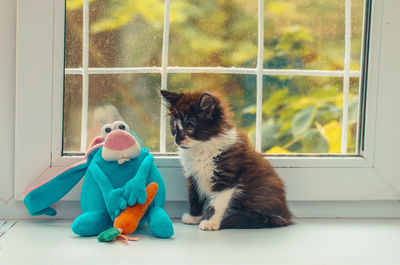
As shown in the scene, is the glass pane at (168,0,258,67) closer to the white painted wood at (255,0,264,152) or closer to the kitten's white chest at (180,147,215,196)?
the white painted wood at (255,0,264,152)

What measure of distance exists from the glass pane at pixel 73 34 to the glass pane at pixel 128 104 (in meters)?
0.08

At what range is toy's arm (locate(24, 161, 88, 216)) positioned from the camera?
1161 millimetres

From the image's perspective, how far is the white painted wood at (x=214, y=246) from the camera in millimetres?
917

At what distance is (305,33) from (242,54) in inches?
8.5

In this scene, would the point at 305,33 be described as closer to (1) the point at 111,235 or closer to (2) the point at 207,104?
(2) the point at 207,104

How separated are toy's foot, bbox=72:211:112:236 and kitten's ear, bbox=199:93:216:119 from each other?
374mm

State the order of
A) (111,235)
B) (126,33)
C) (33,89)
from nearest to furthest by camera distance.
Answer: (111,235), (33,89), (126,33)

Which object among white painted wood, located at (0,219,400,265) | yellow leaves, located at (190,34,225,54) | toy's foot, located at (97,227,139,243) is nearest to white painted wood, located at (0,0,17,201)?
white painted wood, located at (0,219,400,265)

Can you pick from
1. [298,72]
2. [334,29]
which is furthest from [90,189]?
[334,29]

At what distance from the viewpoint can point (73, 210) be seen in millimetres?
1296

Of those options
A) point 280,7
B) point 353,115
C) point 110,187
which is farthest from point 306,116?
point 110,187

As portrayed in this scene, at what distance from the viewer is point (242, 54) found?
4.53 ft

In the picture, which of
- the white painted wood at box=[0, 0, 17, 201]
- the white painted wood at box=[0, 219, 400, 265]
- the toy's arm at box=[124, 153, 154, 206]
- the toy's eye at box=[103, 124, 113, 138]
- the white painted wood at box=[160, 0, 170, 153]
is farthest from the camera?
the white painted wood at box=[160, 0, 170, 153]

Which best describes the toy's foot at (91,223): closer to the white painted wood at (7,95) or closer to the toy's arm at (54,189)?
the toy's arm at (54,189)
